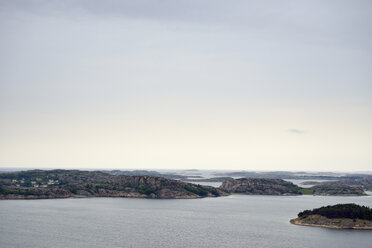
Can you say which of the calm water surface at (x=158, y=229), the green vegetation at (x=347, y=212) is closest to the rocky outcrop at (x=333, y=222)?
the green vegetation at (x=347, y=212)

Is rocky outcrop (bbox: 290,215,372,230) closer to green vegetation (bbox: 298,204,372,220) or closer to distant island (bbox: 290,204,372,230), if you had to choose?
distant island (bbox: 290,204,372,230)

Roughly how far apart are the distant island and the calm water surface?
17.0 feet

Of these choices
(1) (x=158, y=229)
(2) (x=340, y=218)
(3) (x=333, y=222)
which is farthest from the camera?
(2) (x=340, y=218)

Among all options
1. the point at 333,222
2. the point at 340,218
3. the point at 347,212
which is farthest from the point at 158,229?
the point at 347,212

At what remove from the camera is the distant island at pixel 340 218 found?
12062 centimetres

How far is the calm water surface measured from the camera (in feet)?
322

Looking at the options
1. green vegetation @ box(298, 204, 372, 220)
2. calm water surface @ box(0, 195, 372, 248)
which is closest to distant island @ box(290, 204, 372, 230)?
green vegetation @ box(298, 204, 372, 220)

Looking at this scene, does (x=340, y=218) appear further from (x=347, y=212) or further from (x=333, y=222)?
(x=347, y=212)

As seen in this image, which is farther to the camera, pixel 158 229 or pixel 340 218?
pixel 340 218

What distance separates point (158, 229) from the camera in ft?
383

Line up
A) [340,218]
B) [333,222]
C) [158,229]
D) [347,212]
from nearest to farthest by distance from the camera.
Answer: [158,229] → [333,222] → [340,218] → [347,212]

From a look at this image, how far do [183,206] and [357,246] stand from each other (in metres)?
91.9

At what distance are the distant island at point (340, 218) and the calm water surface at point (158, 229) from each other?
17.0ft

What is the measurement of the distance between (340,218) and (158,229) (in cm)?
4973
